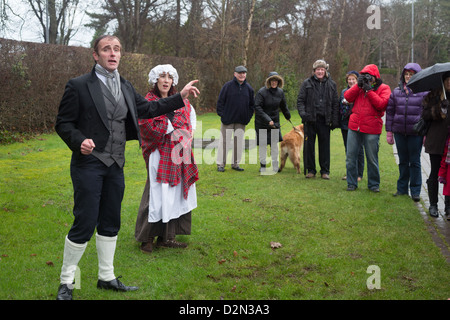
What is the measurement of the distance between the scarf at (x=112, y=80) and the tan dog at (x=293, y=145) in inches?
264

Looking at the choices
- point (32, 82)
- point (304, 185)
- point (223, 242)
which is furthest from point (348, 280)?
point (32, 82)

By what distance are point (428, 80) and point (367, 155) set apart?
2.24m

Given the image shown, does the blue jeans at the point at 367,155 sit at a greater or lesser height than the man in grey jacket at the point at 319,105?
lesser

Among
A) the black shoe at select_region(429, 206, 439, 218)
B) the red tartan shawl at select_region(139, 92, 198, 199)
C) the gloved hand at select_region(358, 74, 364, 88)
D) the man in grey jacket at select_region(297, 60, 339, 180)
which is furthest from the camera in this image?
the man in grey jacket at select_region(297, 60, 339, 180)

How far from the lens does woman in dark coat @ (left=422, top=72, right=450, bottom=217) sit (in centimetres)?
682

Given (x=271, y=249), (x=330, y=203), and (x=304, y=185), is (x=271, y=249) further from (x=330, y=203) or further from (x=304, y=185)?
(x=304, y=185)

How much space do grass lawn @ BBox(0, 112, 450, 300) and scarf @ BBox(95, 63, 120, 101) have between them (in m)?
1.82

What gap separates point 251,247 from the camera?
18.9ft

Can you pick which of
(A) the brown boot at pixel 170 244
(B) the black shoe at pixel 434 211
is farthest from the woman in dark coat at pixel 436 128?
(A) the brown boot at pixel 170 244

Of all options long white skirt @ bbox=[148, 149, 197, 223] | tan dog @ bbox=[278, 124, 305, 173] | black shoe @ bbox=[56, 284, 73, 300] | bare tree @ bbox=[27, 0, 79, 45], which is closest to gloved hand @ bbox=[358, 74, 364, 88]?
tan dog @ bbox=[278, 124, 305, 173]

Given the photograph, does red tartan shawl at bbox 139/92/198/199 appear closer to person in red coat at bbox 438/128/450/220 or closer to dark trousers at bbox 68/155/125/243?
dark trousers at bbox 68/155/125/243

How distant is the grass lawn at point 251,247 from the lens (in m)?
4.45

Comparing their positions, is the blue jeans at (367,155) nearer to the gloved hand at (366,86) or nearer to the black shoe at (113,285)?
the gloved hand at (366,86)

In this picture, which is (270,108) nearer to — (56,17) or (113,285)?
(113,285)
